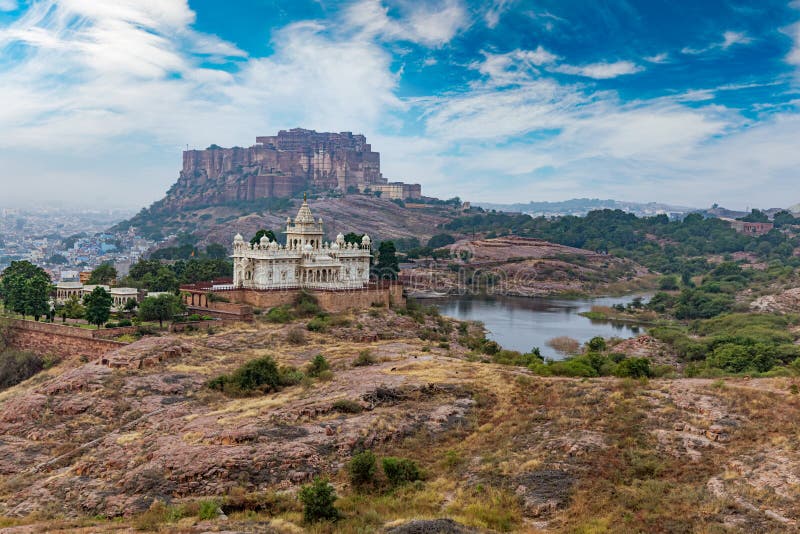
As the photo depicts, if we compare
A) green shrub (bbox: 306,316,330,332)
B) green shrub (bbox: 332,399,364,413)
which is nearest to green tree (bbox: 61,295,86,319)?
green shrub (bbox: 306,316,330,332)

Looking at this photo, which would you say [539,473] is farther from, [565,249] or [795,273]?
[565,249]

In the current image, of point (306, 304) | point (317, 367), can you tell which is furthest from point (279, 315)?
point (317, 367)

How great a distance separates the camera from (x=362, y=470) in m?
16.7

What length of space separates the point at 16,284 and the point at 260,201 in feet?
393

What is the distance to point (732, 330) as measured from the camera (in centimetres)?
5369

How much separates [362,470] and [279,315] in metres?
24.4

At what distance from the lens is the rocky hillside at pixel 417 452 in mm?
14055

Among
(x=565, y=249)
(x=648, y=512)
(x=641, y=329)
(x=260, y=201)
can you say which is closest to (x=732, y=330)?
(x=641, y=329)

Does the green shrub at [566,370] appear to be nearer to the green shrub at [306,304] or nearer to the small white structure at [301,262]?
the green shrub at [306,304]

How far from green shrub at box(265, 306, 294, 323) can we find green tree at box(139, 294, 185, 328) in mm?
5136

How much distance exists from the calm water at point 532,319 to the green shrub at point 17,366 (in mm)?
31322

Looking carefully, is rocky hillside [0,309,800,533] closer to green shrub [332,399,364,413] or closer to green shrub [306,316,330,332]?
green shrub [332,399,364,413]

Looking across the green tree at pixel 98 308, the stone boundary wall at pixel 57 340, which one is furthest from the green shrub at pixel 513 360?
the green tree at pixel 98 308

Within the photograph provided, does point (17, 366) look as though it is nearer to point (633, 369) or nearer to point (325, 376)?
point (325, 376)
